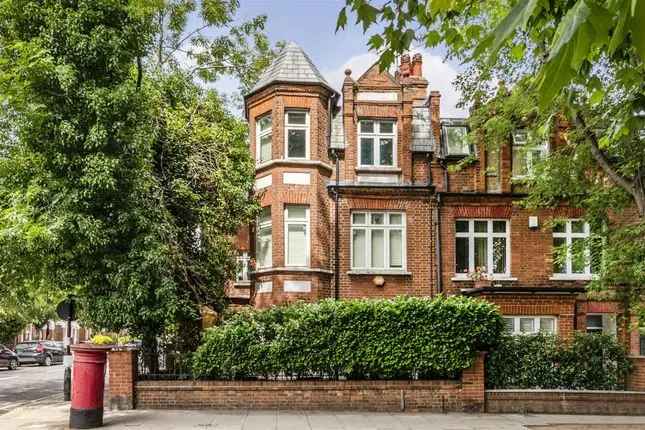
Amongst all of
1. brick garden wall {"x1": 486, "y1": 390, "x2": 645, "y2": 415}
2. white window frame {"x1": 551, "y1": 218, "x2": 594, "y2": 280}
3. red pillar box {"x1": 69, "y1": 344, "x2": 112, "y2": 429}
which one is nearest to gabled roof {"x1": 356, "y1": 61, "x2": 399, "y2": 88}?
white window frame {"x1": 551, "y1": 218, "x2": 594, "y2": 280}

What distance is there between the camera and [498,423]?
475 inches

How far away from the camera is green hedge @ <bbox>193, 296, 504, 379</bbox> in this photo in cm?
1342

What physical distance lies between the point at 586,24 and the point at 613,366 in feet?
47.7

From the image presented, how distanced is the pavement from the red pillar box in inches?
13.8

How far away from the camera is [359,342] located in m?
13.5

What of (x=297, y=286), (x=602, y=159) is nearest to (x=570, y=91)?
(x=602, y=159)

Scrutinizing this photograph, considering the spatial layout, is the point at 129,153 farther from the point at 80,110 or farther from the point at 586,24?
the point at 586,24

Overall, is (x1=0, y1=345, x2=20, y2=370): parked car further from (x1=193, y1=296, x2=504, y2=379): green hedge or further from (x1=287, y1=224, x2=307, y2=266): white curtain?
(x1=193, y1=296, x2=504, y2=379): green hedge

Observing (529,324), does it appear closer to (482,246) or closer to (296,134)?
(482,246)

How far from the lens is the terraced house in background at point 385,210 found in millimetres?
19984

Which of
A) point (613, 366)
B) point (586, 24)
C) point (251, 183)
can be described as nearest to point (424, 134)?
point (251, 183)

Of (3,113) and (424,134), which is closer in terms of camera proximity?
(3,113)

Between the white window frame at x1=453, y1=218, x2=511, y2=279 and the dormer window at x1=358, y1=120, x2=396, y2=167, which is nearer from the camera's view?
the white window frame at x1=453, y1=218, x2=511, y2=279

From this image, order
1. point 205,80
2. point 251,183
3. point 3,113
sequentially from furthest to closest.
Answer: point 205,80 < point 251,183 < point 3,113
